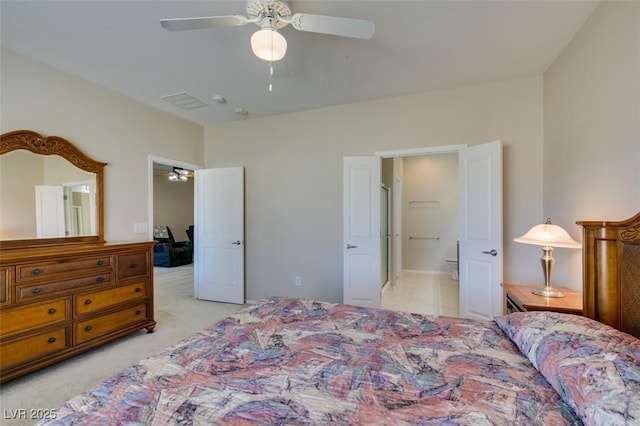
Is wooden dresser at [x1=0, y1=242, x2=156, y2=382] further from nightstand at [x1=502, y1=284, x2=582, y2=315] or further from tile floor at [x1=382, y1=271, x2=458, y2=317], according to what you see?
nightstand at [x1=502, y1=284, x2=582, y2=315]

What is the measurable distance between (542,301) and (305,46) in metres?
2.70

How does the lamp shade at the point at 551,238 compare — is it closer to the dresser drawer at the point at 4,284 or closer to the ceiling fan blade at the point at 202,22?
the ceiling fan blade at the point at 202,22

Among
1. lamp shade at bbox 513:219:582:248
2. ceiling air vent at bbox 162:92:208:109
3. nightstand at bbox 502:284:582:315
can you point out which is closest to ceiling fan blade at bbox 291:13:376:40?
lamp shade at bbox 513:219:582:248

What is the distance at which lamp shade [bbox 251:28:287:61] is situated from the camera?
5.43 ft

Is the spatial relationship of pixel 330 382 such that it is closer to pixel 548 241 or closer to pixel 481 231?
pixel 548 241

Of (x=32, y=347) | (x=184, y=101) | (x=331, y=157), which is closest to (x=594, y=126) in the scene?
(x=331, y=157)

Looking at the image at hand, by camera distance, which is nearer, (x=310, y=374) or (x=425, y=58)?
(x=310, y=374)

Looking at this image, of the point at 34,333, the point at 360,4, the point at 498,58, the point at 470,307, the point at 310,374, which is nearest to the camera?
the point at 310,374

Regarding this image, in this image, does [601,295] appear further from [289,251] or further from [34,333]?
[34,333]

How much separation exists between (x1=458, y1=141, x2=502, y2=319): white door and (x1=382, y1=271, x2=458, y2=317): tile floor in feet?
2.38

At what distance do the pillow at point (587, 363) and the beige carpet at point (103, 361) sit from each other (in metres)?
2.87

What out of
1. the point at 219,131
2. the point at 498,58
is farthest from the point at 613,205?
the point at 219,131

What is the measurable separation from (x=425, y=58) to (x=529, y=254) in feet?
7.38

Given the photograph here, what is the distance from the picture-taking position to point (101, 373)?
235cm
